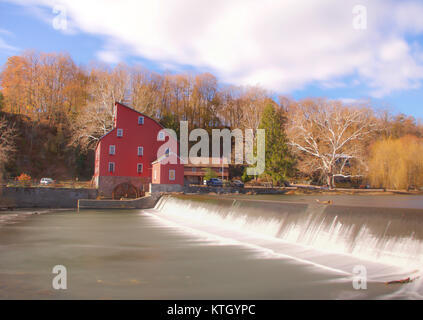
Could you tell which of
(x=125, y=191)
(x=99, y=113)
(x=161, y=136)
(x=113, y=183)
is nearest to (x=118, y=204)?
(x=125, y=191)

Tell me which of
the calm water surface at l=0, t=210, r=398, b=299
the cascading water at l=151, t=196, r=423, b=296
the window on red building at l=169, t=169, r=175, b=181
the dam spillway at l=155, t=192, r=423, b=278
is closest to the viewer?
the calm water surface at l=0, t=210, r=398, b=299

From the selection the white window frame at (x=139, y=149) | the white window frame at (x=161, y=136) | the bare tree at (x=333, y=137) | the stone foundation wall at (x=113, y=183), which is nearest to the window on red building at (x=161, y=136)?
the white window frame at (x=161, y=136)

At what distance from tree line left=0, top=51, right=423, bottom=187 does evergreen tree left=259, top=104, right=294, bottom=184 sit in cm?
18

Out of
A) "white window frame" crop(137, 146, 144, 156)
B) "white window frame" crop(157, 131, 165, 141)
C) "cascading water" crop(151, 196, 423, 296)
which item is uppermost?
"white window frame" crop(157, 131, 165, 141)

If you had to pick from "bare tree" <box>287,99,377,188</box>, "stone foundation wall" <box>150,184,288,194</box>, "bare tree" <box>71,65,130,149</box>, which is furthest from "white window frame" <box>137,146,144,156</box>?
"bare tree" <box>287,99,377,188</box>

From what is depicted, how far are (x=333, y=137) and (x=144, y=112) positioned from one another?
32.6 meters

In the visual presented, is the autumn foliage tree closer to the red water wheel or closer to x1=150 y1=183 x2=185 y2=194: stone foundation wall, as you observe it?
x1=150 y1=183 x2=185 y2=194: stone foundation wall

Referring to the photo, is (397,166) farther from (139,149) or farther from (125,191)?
(125,191)

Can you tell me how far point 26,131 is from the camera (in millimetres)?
69938

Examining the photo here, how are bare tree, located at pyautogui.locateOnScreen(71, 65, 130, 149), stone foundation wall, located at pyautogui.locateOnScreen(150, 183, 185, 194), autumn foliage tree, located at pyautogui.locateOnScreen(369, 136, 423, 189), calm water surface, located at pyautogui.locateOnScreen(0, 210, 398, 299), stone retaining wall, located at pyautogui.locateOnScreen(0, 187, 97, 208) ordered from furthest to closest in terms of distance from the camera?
bare tree, located at pyautogui.locateOnScreen(71, 65, 130, 149)
autumn foliage tree, located at pyautogui.locateOnScreen(369, 136, 423, 189)
stone foundation wall, located at pyautogui.locateOnScreen(150, 183, 185, 194)
stone retaining wall, located at pyautogui.locateOnScreen(0, 187, 97, 208)
calm water surface, located at pyautogui.locateOnScreen(0, 210, 398, 299)

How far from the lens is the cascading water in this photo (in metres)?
9.38

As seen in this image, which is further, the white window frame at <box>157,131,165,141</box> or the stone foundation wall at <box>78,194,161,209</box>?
the white window frame at <box>157,131,165,141</box>

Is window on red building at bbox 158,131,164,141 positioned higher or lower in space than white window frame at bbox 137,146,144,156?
higher
